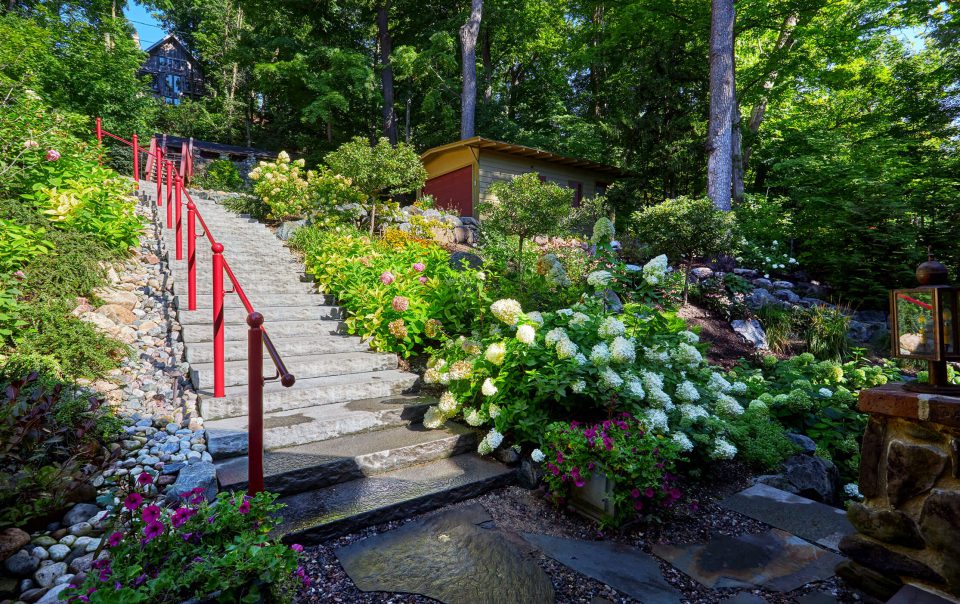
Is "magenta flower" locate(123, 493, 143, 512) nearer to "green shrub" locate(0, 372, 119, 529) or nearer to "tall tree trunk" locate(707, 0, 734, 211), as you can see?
"green shrub" locate(0, 372, 119, 529)

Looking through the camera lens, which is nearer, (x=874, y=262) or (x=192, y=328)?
(x=192, y=328)

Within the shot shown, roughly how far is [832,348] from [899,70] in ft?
30.7

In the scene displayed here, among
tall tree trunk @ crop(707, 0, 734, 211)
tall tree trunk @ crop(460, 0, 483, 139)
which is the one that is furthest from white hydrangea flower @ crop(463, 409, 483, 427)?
tall tree trunk @ crop(460, 0, 483, 139)

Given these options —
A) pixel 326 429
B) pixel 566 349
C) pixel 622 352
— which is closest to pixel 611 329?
pixel 622 352

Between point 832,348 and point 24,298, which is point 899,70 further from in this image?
point 24,298

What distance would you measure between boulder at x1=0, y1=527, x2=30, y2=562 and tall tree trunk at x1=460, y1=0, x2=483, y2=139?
44.9ft

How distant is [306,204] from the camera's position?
305 inches

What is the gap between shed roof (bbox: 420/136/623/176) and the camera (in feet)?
39.5

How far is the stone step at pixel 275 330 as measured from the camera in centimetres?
374

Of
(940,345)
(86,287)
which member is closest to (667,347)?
(940,345)

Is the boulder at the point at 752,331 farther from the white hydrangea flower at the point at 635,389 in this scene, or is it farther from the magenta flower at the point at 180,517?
the magenta flower at the point at 180,517

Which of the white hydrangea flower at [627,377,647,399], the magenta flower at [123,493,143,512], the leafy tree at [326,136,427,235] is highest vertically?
the leafy tree at [326,136,427,235]

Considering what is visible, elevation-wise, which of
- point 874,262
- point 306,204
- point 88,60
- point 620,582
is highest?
point 88,60

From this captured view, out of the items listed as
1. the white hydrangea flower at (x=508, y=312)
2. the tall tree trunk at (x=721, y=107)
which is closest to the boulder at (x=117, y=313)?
the white hydrangea flower at (x=508, y=312)
